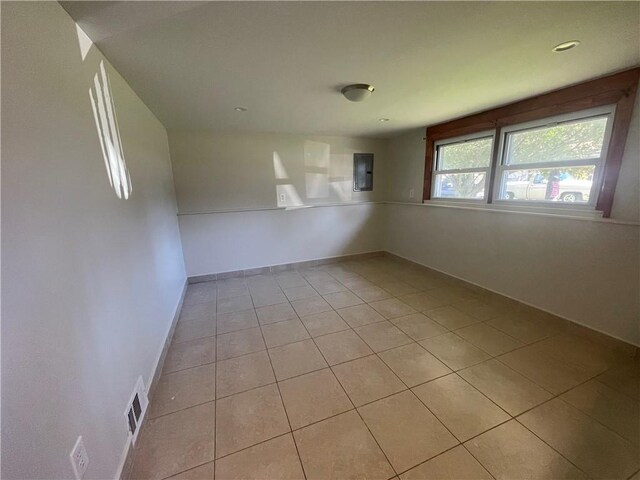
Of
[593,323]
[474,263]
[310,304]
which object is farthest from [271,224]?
[593,323]

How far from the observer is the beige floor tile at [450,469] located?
112 cm

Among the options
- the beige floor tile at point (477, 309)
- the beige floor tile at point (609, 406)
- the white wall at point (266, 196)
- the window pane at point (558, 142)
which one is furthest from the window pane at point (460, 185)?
the beige floor tile at point (609, 406)

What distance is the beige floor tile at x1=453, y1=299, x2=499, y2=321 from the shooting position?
95.6 inches

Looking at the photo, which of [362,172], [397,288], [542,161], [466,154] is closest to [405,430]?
[397,288]

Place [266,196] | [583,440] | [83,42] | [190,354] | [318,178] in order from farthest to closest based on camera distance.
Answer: [318,178], [266,196], [190,354], [583,440], [83,42]

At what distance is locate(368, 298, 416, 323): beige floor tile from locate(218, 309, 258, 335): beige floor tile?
4.16ft

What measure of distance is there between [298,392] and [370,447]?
0.53 meters

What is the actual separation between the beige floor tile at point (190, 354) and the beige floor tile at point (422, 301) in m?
2.01

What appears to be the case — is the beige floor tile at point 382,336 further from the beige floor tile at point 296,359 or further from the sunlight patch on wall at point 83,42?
the sunlight patch on wall at point 83,42

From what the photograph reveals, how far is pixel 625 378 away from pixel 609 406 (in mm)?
386

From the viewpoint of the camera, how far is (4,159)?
2.20 ft

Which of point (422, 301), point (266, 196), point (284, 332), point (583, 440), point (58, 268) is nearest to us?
point (58, 268)

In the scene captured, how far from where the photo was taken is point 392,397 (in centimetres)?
154

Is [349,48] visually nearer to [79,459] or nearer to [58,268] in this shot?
[58,268]
